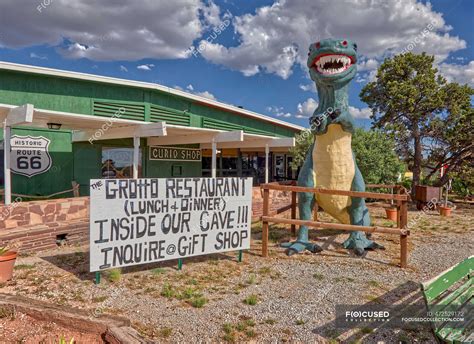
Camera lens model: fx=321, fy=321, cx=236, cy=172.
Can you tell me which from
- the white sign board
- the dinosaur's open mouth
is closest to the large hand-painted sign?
the white sign board

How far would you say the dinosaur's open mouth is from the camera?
5.99 metres

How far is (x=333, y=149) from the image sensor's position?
255 inches

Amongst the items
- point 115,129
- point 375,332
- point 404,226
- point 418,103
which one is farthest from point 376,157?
point 375,332

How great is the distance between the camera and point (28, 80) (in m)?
10.7

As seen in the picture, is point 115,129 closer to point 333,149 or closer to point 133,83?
point 133,83

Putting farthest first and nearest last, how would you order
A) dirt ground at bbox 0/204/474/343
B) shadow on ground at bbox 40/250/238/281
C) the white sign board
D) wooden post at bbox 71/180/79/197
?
wooden post at bbox 71/180/79/197 → shadow on ground at bbox 40/250/238/281 → the white sign board → dirt ground at bbox 0/204/474/343

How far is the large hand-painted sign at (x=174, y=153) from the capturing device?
14517mm

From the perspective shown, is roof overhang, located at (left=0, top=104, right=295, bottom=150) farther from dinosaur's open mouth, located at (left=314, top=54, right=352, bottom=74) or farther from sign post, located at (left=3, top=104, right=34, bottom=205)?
dinosaur's open mouth, located at (left=314, top=54, right=352, bottom=74)

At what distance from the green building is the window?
41 mm

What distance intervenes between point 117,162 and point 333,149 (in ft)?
32.6

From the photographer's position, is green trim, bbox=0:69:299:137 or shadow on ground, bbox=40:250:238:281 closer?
shadow on ground, bbox=40:250:238:281

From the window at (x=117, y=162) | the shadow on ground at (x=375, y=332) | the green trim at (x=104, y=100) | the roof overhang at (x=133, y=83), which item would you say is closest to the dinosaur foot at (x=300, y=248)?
the shadow on ground at (x=375, y=332)

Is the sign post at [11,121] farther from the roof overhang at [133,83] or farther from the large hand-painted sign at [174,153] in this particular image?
the large hand-painted sign at [174,153]

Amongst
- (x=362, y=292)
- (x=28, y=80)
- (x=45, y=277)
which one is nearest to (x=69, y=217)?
(x=45, y=277)
